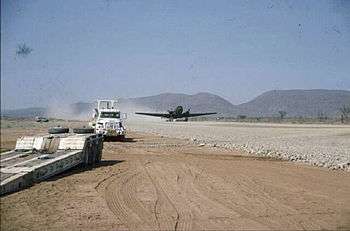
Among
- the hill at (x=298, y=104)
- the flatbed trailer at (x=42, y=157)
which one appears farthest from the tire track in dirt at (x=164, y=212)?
the hill at (x=298, y=104)

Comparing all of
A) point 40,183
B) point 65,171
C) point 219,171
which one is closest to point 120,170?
point 65,171

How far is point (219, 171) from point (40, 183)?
6.61 m

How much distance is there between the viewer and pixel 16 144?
1304 centimetres

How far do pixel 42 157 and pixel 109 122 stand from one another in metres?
18.6

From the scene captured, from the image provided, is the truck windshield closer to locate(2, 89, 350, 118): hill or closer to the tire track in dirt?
locate(2, 89, 350, 118): hill

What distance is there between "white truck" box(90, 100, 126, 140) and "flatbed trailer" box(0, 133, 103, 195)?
42.3ft

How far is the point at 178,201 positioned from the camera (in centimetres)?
1074

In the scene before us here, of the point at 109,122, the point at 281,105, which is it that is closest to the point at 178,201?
the point at 109,122

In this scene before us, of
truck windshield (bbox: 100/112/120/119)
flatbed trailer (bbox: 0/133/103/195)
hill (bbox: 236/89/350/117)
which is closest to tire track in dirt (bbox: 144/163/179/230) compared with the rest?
flatbed trailer (bbox: 0/133/103/195)

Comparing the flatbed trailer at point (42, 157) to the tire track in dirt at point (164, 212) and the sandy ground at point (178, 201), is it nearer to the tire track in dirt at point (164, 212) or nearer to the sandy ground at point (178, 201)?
the sandy ground at point (178, 201)

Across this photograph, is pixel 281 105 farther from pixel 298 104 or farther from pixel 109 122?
pixel 109 122

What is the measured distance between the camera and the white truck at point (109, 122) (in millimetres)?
30573

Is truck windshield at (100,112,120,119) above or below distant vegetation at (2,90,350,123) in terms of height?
below

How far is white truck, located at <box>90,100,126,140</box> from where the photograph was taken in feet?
100
